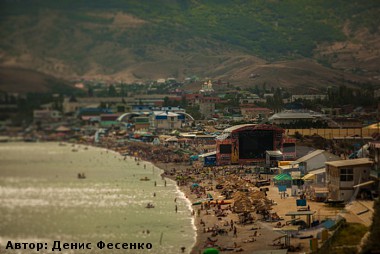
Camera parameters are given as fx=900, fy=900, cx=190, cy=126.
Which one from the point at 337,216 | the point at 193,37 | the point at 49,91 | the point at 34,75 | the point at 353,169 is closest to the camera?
the point at 337,216

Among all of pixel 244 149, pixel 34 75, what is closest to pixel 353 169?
pixel 244 149

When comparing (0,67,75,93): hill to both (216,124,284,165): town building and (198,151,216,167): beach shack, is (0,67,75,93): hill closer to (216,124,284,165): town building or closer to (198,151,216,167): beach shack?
(198,151,216,167): beach shack

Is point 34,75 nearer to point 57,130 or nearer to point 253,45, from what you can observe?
point 57,130

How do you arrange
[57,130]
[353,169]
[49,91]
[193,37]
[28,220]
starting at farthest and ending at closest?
1. [193,37]
2. [57,130]
3. [49,91]
4. [28,220]
5. [353,169]

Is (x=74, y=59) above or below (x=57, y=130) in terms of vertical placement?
A: above

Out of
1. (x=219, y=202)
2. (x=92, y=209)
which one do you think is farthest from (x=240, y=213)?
(x=92, y=209)

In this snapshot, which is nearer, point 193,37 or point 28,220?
point 28,220
